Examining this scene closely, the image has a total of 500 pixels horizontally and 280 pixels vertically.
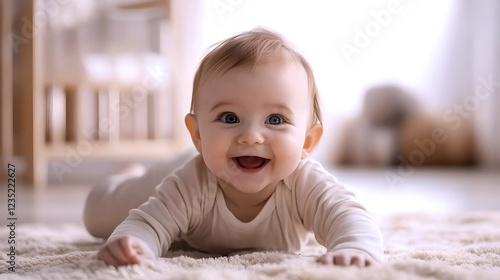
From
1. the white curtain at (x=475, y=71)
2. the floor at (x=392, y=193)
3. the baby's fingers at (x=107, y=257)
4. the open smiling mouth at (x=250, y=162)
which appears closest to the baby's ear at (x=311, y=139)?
the open smiling mouth at (x=250, y=162)

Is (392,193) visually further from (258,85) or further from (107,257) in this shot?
(107,257)

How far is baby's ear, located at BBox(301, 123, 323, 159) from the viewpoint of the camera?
35.6 inches

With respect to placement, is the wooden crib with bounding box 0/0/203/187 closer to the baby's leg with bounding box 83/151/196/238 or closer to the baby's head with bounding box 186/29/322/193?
the baby's leg with bounding box 83/151/196/238

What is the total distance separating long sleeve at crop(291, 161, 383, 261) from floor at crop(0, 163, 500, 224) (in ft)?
2.56

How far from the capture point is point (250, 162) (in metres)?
0.83

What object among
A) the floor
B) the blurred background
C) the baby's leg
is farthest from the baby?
the blurred background

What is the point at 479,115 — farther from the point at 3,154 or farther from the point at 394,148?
the point at 3,154

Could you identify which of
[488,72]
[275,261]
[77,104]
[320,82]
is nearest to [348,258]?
[275,261]

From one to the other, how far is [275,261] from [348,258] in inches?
4.4

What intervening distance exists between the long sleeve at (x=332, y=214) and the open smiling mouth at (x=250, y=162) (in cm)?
9

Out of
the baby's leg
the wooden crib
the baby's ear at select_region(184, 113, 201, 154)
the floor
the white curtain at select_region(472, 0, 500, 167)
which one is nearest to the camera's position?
the baby's ear at select_region(184, 113, 201, 154)

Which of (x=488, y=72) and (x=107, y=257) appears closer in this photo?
(x=107, y=257)

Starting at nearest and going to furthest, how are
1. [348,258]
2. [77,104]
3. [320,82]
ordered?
1. [348,258]
2. [320,82]
3. [77,104]

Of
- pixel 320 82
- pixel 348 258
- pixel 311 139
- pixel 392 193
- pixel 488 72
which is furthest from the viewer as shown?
pixel 488 72
